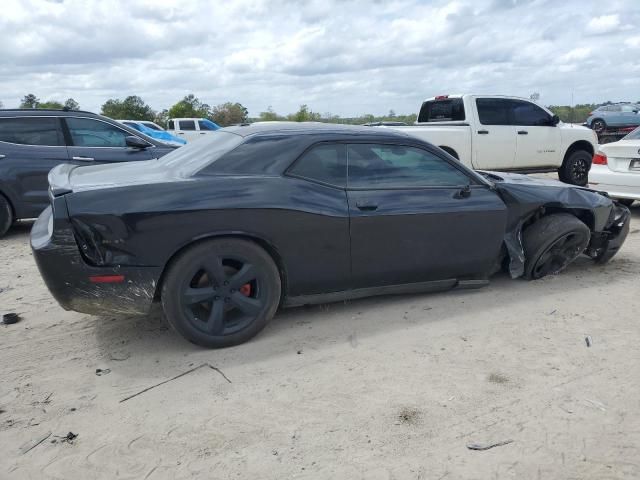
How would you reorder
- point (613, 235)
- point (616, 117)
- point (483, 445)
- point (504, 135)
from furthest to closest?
point (616, 117) < point (504, 135) < point (613, 235) < point (483, 445)

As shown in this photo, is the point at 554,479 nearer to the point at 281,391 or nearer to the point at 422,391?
the point at 422,391

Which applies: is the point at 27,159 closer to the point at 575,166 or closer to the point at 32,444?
the point at 32,444

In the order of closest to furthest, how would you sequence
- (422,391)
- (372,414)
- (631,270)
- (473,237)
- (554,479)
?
(554,479) < (372,414) < (422,391) < (473,237) < (631,270)

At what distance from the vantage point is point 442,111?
10422mm

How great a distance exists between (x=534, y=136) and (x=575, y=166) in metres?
1.25

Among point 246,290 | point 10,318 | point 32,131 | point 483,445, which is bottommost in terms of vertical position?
point 483,445

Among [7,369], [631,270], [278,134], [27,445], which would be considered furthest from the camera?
[631,270]

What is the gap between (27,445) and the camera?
2.64m

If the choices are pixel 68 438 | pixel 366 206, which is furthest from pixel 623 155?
pixel 68 438

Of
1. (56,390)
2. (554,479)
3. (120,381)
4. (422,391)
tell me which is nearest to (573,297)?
(422,391)

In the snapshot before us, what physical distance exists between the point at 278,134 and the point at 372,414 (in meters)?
2.10

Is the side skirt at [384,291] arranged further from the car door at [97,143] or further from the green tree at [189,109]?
the green tree at [189,109]

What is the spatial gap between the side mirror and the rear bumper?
6502 mm

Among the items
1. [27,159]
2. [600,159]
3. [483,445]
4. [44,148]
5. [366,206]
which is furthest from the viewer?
[600,159]
